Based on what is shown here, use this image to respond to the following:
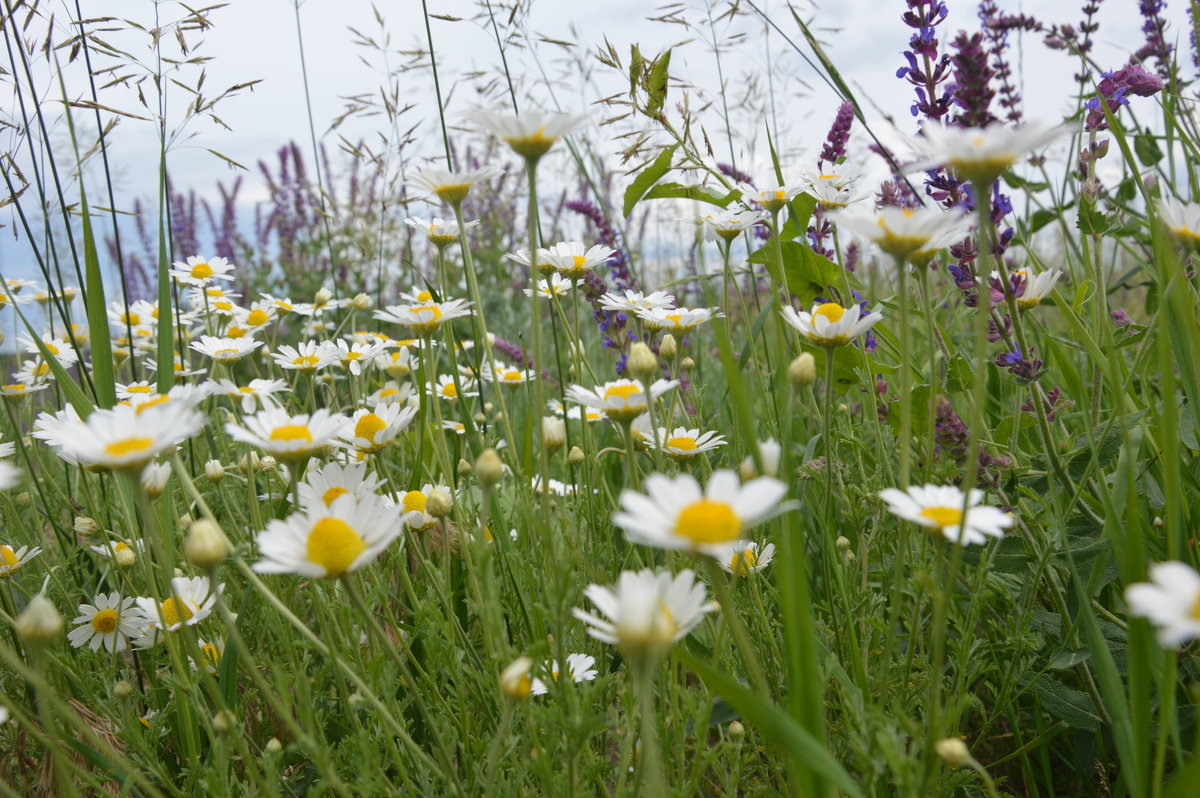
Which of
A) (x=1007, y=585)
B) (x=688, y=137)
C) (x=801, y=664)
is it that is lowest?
(x=1007, y=585)

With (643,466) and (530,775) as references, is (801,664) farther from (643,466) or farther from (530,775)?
(643,466)

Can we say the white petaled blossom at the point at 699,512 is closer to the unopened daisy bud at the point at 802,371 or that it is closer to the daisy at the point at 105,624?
the unopened daisy bud at the point at 802,371

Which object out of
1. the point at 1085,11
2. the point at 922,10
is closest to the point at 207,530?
the point at 922,10

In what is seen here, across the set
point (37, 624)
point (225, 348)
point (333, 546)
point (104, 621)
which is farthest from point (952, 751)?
point (225, 348)

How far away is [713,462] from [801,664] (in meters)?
→ 1.16

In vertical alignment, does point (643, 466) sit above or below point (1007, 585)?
below

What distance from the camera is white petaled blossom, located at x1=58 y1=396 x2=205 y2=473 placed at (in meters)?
0.69

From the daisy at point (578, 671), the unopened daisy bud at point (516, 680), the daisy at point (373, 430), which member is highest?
the daisy at point (373, 430)

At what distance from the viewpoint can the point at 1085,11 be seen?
209 centimetres

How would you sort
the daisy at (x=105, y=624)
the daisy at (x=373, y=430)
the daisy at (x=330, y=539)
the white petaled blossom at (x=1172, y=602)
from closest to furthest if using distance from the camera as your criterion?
the white petaled blossom at (x=1172, y=602), the daisy at (x=330, y=539), the daisy at (x=373, y=430), the daisy at (x=105, y=624)

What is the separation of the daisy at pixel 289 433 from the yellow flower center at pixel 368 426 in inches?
7.4

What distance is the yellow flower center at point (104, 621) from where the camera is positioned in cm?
128

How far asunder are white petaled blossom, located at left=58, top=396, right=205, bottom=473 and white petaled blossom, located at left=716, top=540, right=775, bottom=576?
57cm

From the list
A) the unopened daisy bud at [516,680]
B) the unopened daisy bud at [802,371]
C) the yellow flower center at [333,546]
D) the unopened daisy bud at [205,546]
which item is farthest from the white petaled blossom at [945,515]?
the unopened daisy bud at [205,546]
